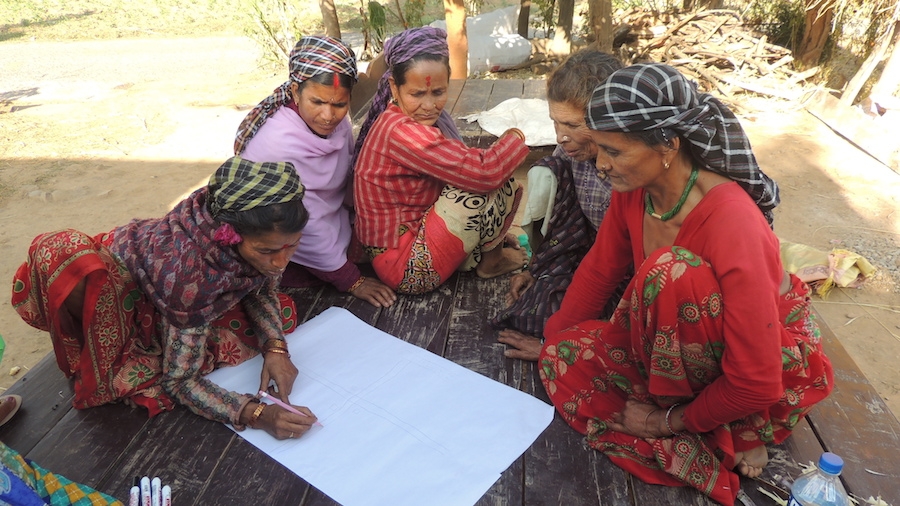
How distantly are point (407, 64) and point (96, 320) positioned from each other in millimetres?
1242

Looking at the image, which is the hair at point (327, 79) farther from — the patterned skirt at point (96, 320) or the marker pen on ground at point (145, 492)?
the marker pen on ground at point (145, 492)

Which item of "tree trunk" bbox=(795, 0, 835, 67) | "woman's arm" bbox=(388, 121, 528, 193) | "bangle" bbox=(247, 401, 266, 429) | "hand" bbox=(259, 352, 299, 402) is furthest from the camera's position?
"tree trunk" bbox=(795, 0, 835, 67)

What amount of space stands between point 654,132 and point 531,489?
35.8 inches

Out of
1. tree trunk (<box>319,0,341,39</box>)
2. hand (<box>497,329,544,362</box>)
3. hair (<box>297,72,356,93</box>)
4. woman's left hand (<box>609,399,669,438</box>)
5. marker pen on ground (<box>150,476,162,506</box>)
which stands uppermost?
hair (<box>297,72,356,93</box>)

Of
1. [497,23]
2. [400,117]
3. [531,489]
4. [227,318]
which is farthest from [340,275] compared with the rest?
[497,23]

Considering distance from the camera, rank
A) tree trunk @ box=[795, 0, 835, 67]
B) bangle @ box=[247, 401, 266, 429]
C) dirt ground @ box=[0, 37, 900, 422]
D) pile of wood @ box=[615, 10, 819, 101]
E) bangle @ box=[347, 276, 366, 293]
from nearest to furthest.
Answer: bangle @ box=[247, 401, 266, 429] → bangle @ box=[347, 276, 366, 293] → dirt ground @ box=[0, 37, 900, 422] → pile of wood @ box=[615, 10, 819, 101] → tree trunk @ box=[795, 0, 835, 67]

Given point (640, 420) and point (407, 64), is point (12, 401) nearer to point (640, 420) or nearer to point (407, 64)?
point (407, 64)

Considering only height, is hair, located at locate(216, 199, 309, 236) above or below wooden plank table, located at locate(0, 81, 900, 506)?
above

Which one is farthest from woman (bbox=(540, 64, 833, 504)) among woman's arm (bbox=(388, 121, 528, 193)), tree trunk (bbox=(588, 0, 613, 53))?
tree trunk (bbox=(588, 0, 613, 53))

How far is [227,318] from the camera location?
Result: 6.16 feet

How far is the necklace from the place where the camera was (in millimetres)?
1378

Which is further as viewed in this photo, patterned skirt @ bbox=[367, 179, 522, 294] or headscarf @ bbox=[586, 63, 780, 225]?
patterned skirt @ bbox=[367, 179, 522, 294]

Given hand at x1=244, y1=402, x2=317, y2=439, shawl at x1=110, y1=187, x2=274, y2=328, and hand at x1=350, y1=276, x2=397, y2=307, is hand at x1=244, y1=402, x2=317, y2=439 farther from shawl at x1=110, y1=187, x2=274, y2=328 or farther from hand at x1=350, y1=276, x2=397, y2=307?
hand at x1=350, y1=276, x2=397, y2=307

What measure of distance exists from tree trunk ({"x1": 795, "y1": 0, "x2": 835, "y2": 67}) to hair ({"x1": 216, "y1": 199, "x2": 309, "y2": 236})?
6338 mm
